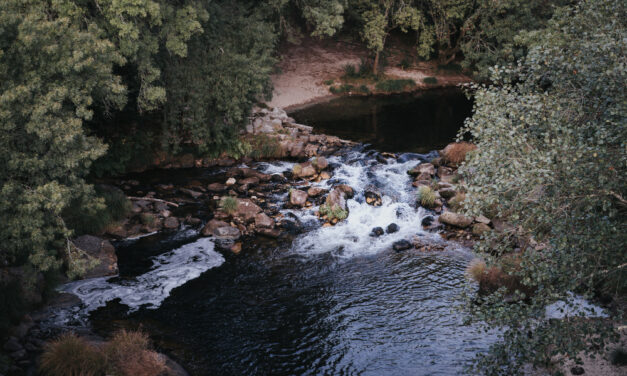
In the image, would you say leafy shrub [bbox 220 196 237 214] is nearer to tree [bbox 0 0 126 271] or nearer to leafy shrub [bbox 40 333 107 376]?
tree [bbox 0 0 126 271]

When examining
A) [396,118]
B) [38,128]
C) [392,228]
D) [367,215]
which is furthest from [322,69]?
[38,128]

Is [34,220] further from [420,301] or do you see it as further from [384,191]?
[384,191]

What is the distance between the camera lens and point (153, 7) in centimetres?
1733

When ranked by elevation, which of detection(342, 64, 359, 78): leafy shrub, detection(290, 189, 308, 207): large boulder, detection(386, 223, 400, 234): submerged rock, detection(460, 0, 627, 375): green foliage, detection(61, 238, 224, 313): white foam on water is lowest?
detection(61, 238, 224, 313): white foam on water

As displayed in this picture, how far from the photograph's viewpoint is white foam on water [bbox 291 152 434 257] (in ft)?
59.5

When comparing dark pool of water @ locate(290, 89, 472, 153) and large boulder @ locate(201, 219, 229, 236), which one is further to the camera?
dark pool of water @ locate(290, 89, 472, 153)

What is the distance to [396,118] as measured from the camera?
33625mm

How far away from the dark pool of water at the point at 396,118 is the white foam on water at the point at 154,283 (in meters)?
13.7

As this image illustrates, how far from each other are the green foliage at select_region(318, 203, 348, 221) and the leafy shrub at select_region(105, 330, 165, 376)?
977cm

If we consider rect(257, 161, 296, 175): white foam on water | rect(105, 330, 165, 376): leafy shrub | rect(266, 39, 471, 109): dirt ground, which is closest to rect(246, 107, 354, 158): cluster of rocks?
rect(257, 161, 296, 175): white foam on water

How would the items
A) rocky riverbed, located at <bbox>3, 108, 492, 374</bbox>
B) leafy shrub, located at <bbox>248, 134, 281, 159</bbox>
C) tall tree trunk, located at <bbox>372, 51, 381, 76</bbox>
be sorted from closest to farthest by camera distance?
rocky riverbed, located at <bbox>3, 108, 492, 374</bbox>, leafy shrub, located at <bbox>248, 134, 281, 159</bbox>, tall tree trunk, located at <bbox>372, 51, 381, 76</bbox>

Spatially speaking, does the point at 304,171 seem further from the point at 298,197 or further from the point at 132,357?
the point at 132,357

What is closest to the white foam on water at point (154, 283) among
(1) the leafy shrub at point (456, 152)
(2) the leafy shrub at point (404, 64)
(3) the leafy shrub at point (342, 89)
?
(1) the leafy shrub at point (456, 152)

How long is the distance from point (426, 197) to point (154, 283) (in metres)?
11.5
